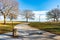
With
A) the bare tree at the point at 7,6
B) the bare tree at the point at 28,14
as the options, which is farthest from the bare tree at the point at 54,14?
the bare tree at the point at 7,6

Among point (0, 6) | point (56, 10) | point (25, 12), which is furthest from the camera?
point (25, 12)

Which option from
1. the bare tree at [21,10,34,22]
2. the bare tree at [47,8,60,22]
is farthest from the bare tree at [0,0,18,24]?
the bare tree at [21,10,34,22]

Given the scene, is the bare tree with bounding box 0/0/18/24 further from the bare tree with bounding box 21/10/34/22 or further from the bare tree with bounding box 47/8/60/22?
the bare tree with bounding box 21/10/34/22

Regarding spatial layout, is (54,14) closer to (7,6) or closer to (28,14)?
(28,14)

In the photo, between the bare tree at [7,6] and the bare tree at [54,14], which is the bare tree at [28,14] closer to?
the bare tree at [54,14]

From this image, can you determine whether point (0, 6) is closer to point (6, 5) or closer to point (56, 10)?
point (6, 5)

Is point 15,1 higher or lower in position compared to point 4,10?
higher

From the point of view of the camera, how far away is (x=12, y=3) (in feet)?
162

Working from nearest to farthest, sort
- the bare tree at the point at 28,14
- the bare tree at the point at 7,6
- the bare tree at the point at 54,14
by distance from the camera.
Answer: the bare tree at the point at 7,6
the bare tree at the point at 54,14
the bare tree at the point at 28,14

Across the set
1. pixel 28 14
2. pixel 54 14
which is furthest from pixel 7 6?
pixel 28 14

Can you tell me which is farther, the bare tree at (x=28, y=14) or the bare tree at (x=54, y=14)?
the bare tree at (x=28, y=14)

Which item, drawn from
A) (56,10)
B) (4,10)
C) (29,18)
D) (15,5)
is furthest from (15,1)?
(29,18)

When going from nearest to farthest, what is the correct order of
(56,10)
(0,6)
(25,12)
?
(0,6), (56,10), (25,12)

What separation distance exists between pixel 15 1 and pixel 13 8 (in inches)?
101
